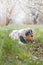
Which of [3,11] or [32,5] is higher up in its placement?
[32,5]

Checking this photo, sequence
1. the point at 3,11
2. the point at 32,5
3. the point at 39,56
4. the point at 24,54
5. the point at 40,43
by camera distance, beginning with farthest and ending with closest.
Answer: the point at 3,11 < the point at 32,5 < the point at 40,43 < the point at 39,56 < the point at 24,54

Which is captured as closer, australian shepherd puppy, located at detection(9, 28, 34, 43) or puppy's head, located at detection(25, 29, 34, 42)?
australian shepherd puppy, located at detection(9, 28, 34, 43)

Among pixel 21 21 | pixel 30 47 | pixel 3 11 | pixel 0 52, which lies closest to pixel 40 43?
pixel 30 47

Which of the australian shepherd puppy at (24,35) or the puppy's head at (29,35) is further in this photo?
the puppy's head at (29,35)

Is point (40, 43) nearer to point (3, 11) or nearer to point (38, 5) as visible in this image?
point (38, 5)

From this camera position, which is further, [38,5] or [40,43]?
[38,5]

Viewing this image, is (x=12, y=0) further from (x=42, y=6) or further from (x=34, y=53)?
(x=34, y=53)

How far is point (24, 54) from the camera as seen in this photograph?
512cm

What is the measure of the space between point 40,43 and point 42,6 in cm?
175

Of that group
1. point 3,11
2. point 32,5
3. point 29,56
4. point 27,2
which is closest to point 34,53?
point 29,56

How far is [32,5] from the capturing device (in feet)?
25.3

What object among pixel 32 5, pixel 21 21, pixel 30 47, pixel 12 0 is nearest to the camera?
pixel 30 47

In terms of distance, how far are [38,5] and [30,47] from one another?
6.95 ft

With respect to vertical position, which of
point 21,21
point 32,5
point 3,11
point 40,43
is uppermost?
point 32,5
